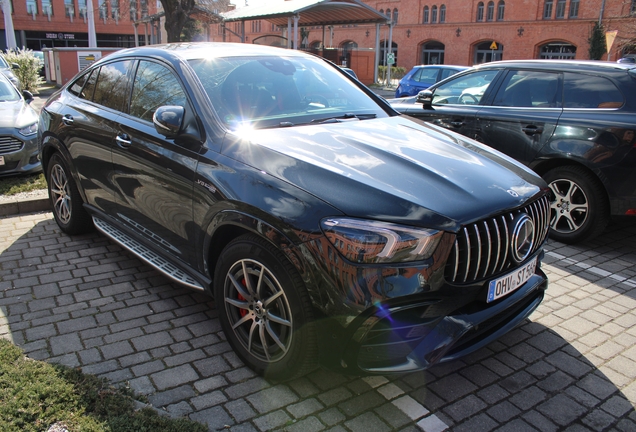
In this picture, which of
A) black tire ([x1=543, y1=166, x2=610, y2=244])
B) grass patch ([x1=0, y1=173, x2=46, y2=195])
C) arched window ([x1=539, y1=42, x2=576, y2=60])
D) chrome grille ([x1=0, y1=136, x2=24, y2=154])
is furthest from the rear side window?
arched window ([x1=539, y1=42, x2=576, y2=60])

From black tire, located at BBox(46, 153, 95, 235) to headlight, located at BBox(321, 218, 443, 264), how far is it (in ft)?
11.6

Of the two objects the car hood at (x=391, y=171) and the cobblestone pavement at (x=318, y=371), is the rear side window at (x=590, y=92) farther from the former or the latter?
the car hood at (x=391, y=171)

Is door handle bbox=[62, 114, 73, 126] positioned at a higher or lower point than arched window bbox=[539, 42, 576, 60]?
lower

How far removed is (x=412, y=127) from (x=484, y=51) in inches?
2056

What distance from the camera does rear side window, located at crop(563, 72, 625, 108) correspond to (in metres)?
5.43

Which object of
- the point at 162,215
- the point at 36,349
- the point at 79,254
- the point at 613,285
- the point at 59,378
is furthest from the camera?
the point at 79,254

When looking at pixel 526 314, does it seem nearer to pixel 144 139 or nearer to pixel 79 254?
pixel 144 139

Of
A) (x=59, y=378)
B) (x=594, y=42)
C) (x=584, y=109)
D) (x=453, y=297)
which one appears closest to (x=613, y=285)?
(x=584, y=109)

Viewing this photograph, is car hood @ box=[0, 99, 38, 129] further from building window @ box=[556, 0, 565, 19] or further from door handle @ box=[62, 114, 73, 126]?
building window @ box=[556, 0, 565, 19]

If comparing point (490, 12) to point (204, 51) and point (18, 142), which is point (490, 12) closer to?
point (18, 142)

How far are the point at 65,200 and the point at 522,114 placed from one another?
4.91m

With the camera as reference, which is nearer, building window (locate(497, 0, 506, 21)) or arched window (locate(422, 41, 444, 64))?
building window (locate(497, 0, 506, 21))

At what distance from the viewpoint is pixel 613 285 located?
15.6ft

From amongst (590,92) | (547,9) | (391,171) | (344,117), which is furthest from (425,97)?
(547,9)
